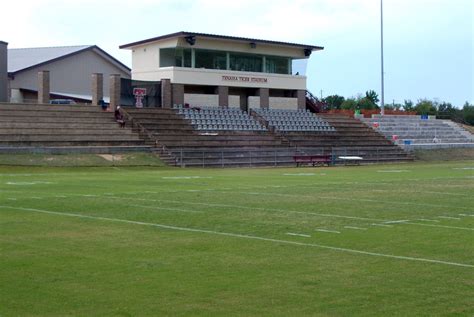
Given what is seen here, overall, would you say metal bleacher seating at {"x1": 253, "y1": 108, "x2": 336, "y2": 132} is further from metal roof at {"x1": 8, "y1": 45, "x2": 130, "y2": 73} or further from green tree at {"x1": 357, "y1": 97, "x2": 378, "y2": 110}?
green tree at {"x1": 357, "y1": 97, "x2": 378, "y2": 110}

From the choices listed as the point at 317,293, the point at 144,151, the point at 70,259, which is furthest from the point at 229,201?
the point at 144,151

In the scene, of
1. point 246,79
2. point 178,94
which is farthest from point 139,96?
point 246,79

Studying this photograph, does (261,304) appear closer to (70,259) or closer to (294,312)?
(294,312)

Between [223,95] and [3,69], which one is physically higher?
[3,69]

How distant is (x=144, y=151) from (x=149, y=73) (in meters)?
16.1

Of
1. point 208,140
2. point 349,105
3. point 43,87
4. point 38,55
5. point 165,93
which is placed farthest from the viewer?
point 349,105

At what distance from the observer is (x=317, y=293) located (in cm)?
958

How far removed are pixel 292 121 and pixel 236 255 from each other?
165ft

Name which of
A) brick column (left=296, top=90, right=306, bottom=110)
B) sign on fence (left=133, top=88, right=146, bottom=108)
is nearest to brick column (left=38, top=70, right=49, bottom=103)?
sign on fence (left=133, top=88, right=146, bottom=108)

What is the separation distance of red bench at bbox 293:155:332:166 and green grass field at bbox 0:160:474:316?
27.2 meters

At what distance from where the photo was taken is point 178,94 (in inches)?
2372

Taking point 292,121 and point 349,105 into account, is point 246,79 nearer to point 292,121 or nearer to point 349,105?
point 292,121

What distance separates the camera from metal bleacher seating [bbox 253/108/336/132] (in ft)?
198

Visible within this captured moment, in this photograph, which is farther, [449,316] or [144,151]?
[144,151]
